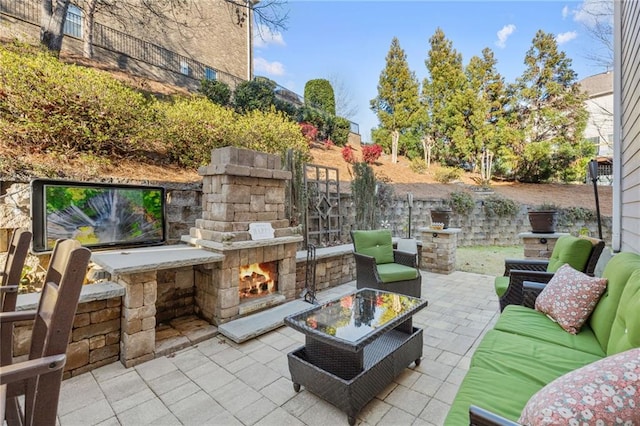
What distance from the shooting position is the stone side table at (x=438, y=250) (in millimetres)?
5477

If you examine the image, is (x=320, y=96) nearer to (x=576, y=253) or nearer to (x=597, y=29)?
(x=597, y=29)

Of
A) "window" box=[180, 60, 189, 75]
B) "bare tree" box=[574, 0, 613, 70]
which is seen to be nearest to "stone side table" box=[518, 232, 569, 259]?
"bare tree" box=[574, 0, 613, 70]

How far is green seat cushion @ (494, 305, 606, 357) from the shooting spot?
5.98 ft

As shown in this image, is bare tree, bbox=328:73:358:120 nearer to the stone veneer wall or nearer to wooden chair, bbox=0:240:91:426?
the stone veneer wall

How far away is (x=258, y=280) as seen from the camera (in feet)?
12.0

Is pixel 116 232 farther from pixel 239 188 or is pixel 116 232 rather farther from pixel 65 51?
pixel 65 51

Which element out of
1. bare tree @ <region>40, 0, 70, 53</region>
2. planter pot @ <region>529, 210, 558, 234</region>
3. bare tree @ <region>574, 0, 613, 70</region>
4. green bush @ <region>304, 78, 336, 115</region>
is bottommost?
planter pot @ <region>529, 210, 558, 234</region>

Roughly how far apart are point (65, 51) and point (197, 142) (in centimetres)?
600

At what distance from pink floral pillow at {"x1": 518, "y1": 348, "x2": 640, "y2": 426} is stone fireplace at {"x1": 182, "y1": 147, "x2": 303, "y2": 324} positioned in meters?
2.68

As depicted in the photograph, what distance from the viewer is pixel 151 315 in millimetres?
2549

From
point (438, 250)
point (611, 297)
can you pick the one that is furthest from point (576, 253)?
point (438, 250)

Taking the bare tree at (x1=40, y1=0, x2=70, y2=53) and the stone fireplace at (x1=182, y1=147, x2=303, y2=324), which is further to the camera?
the bare tree at (x1=40, y1=0, x2=70, y2=53)

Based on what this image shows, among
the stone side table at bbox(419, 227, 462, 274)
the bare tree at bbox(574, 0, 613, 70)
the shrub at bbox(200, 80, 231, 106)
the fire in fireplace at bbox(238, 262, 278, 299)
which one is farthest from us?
the shrub at bbox(200, 80, 231, 106)

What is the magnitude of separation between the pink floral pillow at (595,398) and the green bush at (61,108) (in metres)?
4.93
